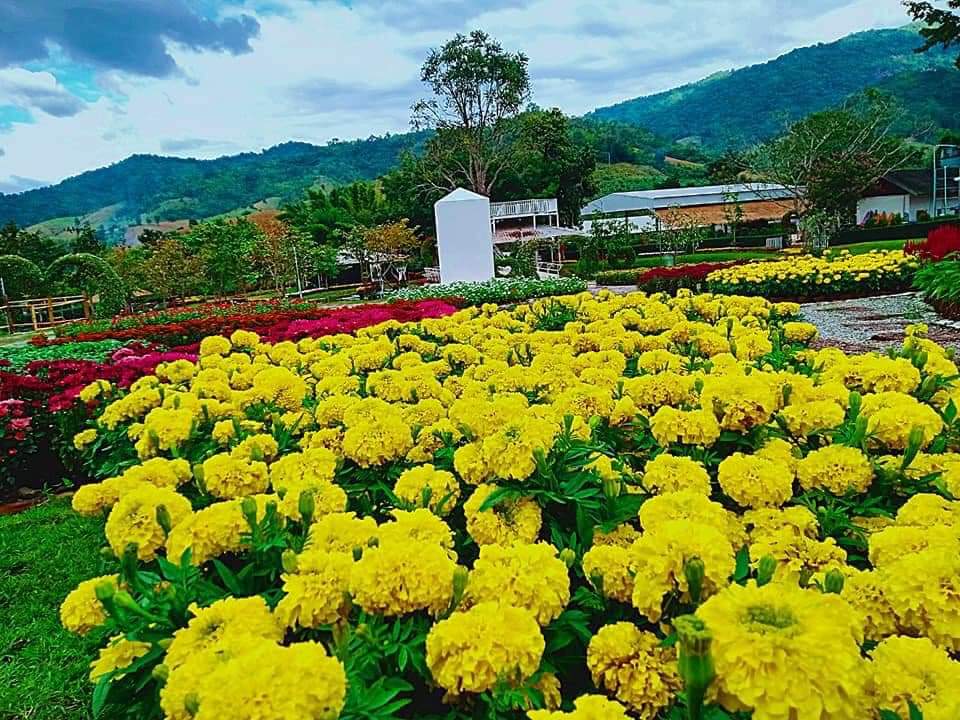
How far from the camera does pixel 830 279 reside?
42.1ft

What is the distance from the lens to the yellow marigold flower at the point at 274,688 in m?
0.98

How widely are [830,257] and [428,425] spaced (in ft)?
48.9

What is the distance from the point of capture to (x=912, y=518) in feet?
5.13

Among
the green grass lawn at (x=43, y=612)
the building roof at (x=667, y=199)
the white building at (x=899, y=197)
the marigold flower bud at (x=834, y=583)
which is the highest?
the building roof at (x=667, y=199)

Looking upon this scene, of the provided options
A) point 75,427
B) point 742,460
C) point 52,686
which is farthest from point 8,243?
point 742,460

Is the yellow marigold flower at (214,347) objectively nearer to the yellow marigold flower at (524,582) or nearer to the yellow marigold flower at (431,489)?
the yellow marigold flower at (431,489)

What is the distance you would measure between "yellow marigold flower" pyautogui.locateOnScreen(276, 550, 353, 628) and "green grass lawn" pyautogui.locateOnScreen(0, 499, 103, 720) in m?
1.73

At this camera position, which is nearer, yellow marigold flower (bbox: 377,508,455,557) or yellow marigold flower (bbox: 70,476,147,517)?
yellow marigold flower (bbox: 377,508,455,557)

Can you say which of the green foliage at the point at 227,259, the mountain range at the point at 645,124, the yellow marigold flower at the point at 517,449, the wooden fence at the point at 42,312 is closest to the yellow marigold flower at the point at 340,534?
the yellow marigold flower at the point at 517,449

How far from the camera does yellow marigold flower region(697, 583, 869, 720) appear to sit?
0.94m

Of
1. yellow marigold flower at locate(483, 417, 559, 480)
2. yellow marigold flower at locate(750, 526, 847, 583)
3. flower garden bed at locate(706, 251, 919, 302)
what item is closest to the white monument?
flower garden bed at locate(706, 251, 919, 302)

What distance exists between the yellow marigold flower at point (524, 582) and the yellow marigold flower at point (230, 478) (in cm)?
97

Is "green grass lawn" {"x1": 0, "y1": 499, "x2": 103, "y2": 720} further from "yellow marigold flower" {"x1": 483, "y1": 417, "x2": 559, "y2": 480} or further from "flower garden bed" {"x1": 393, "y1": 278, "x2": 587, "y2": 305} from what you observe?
"flower garden bed" {"x1": 393, "y1": 278, "x2": 587, "y2": 305}

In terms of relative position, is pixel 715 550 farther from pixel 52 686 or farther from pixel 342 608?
pixel 52 686
